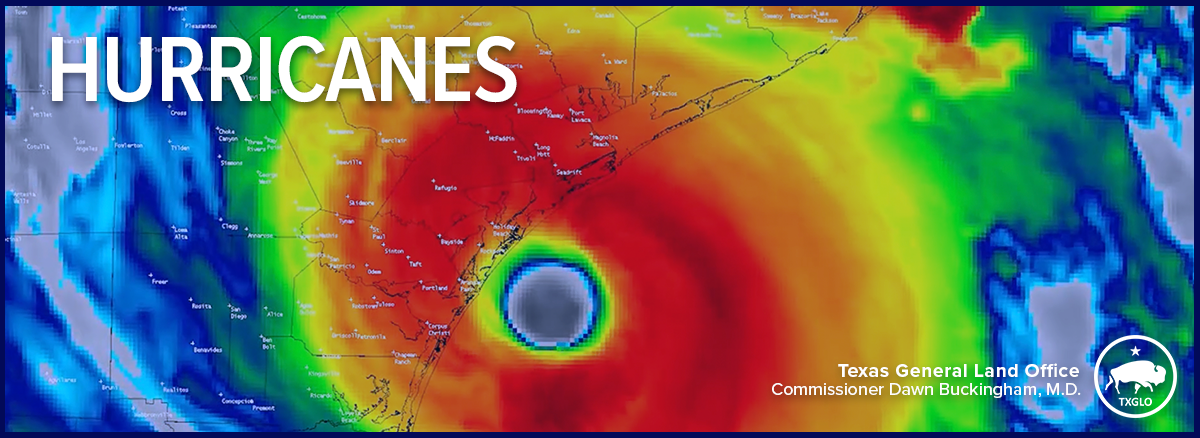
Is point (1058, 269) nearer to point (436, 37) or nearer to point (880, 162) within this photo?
point (880, 162)

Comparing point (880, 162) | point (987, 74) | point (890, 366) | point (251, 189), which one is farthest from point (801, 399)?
point (251, 189)

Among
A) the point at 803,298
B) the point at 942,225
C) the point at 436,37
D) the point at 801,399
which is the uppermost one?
the point at 436,37

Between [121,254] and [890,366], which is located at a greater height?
[121,254]
